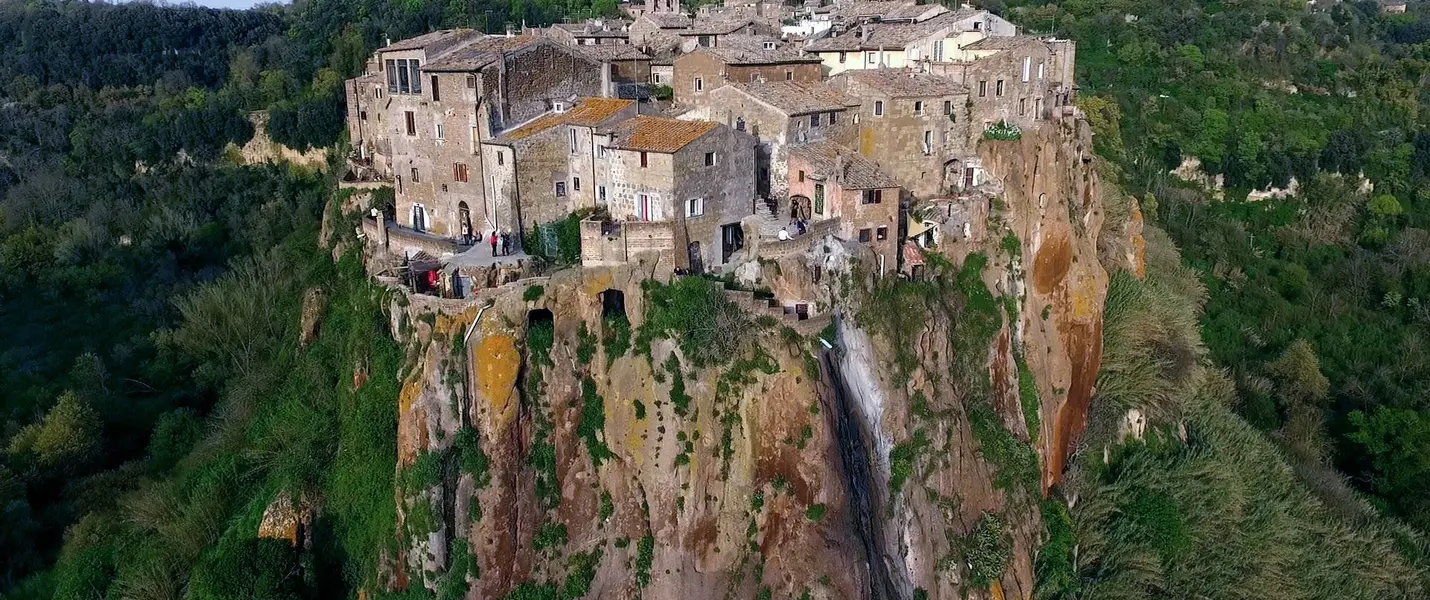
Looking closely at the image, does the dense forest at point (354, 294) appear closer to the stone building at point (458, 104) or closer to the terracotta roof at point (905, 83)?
the stone building at point (458, 104)

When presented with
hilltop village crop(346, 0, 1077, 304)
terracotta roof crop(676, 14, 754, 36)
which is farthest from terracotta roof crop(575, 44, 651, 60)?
terracotta roof crop(676, 14, 754, 36)

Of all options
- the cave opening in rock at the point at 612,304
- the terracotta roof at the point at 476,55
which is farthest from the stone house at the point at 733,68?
the cave opening in rock at the point at 612,304

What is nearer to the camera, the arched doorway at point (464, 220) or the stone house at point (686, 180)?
the stone house at point (686, 180)

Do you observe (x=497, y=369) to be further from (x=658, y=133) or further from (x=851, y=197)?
(x=851, y=197)

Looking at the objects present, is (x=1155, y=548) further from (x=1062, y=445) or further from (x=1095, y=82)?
(x=1095, y=82)

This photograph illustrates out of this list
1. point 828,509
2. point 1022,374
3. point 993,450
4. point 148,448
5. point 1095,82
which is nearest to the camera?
point 828,509

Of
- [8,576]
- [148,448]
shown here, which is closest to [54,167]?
[148,448]

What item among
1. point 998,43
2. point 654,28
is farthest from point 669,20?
point 998,43

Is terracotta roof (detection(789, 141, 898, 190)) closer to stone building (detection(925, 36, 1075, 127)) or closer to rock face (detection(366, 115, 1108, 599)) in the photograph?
rock face (detection(366, 115, 1108, 599))
